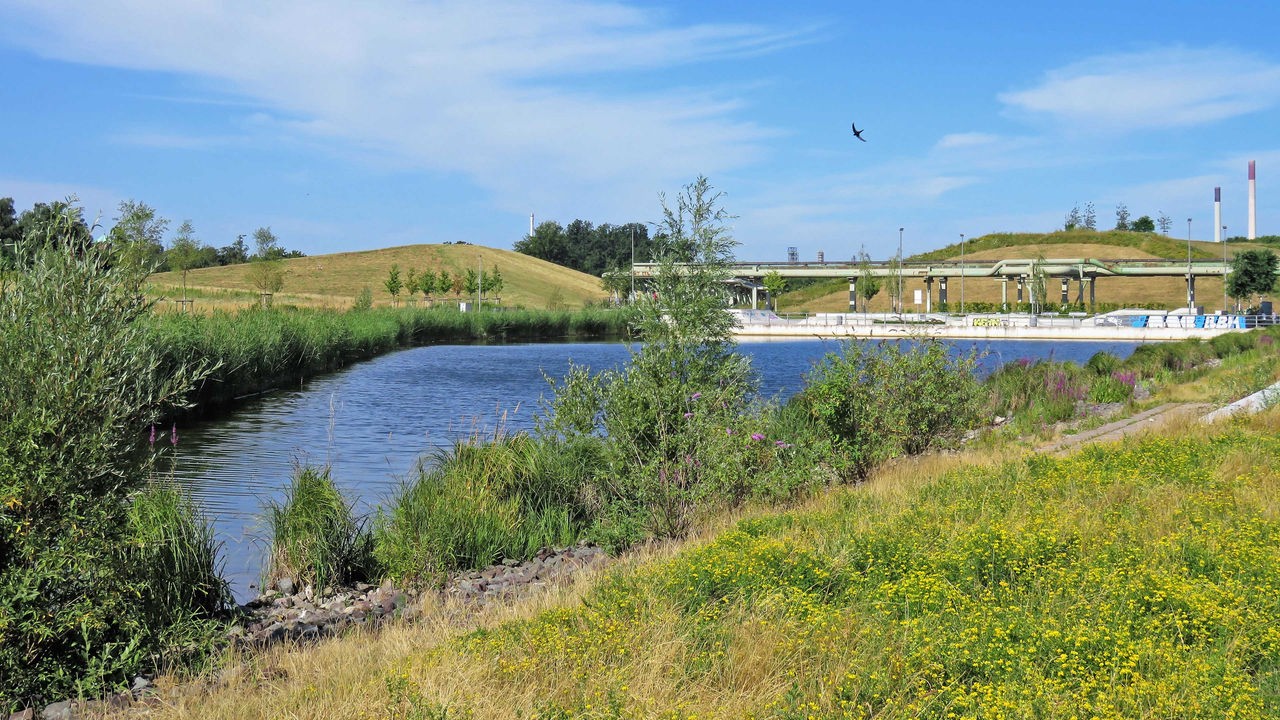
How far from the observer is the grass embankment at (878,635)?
5.01 m

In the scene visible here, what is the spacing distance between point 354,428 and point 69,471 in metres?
17.6

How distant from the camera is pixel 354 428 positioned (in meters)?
24.5

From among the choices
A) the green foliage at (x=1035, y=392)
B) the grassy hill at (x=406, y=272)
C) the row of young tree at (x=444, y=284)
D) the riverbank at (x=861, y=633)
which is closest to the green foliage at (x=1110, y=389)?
the green foliage at (x=1035, y=392)

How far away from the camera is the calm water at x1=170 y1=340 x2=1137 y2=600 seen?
1509cm

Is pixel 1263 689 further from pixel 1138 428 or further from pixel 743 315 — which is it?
pixel 743 315

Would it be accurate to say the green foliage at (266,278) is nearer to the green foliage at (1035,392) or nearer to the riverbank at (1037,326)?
the riverbank at (1037,326)

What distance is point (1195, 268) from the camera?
329 ft

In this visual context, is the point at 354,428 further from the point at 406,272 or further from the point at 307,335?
the point at 406,272

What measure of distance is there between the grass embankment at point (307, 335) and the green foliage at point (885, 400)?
10.5ft

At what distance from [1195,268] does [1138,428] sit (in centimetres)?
9552

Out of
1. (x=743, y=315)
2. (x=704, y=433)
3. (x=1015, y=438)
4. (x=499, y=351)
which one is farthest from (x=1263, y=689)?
(x=743, y=315)

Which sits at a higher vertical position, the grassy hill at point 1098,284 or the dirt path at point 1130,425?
the grassy hill at point 1098,284

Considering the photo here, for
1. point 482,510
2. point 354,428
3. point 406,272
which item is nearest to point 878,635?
point 482,510

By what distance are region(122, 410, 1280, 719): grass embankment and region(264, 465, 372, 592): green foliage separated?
2967 millimetres
